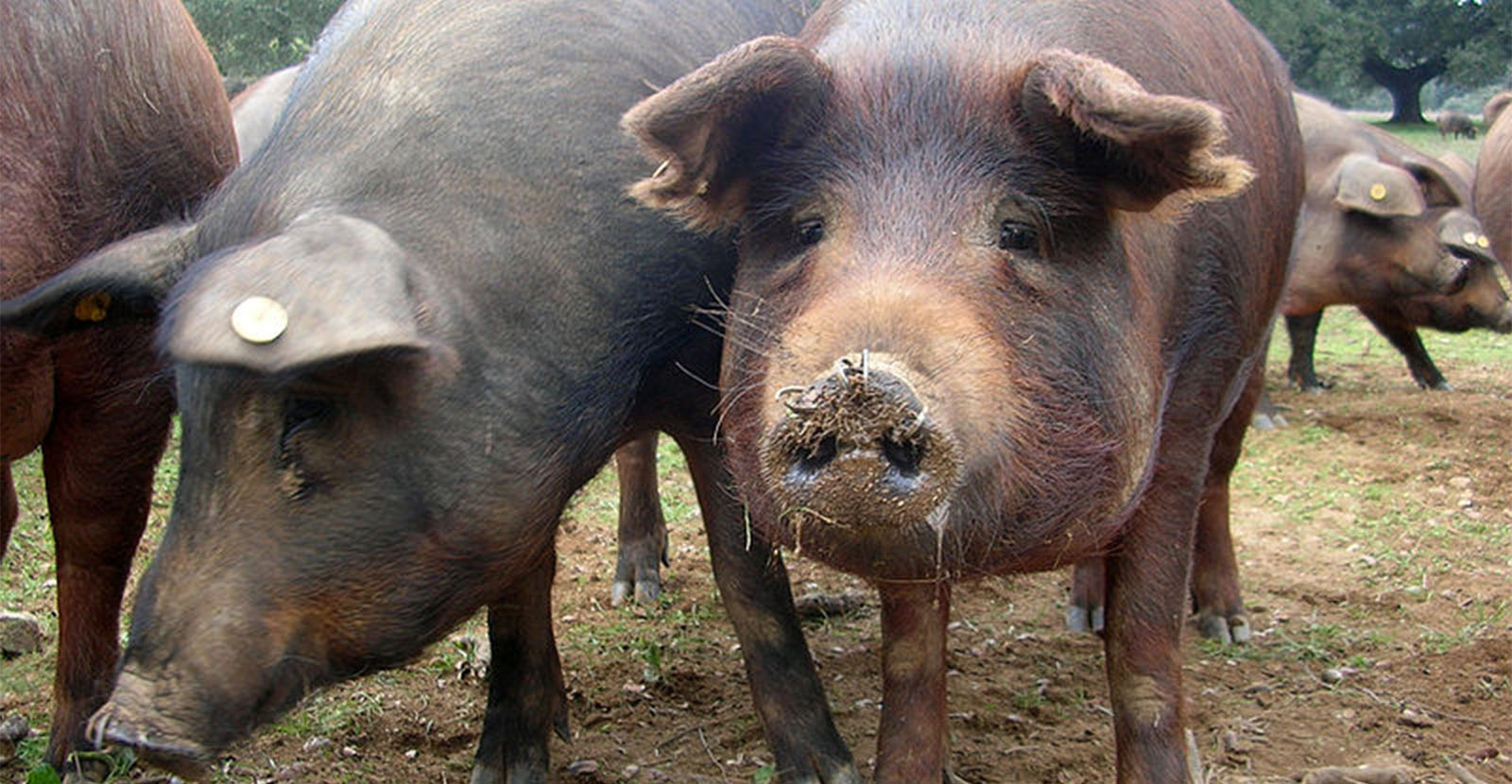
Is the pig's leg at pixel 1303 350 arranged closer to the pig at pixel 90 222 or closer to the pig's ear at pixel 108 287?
the pig at pixel 90 222

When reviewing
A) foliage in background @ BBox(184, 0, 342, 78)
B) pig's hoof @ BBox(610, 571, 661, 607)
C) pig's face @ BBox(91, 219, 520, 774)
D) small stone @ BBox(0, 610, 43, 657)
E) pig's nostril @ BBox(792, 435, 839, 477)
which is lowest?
foliage in background @ BBox(184, 0, 342, 78)

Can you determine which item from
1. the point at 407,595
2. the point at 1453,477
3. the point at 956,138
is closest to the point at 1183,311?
the point at 956,138

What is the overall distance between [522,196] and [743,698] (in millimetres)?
2095

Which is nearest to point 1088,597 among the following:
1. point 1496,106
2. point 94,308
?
point 94,308

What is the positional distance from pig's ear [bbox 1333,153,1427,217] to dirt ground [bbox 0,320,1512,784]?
126 inches

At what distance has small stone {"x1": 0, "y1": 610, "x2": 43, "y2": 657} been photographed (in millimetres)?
5039

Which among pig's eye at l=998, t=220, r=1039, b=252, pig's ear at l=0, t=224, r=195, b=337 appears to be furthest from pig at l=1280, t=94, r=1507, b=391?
pig's ear at l=0, t=224, r=195, b=337

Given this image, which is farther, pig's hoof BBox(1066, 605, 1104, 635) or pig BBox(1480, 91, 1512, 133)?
pig BBox(1480, 91, 1512, 133)

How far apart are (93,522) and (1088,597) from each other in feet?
10.7

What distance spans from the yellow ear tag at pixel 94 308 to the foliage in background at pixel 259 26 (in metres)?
8.19

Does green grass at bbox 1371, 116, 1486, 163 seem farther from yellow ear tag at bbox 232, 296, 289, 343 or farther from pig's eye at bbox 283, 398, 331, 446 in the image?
yellow ear tag at bbox 232, 296, 289, 343

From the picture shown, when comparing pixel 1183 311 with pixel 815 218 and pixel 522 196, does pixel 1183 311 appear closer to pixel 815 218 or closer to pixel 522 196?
pixel 815 218

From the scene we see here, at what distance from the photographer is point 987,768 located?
13.4 feet

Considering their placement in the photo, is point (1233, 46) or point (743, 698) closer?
point (1233, 46)
